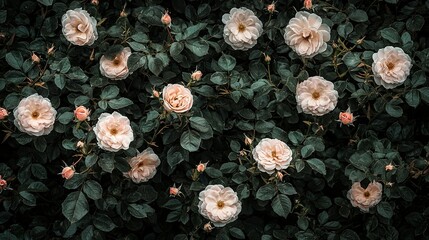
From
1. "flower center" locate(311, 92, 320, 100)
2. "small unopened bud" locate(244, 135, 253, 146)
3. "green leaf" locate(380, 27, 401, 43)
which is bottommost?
"small unopened bud" locate(244, 135, 253, 146)

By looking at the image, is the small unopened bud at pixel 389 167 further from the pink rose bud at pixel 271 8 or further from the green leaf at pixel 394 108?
the pink rose bud at pixel 271 8

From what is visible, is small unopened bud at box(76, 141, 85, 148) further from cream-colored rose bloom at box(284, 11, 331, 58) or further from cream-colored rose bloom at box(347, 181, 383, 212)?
cream-colored rose bloom at box(347, 181, 383, 212)

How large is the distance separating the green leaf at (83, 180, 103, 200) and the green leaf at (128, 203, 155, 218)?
0.13 metres

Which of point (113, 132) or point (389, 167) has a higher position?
point (113, 132)

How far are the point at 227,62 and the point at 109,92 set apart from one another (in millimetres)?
384

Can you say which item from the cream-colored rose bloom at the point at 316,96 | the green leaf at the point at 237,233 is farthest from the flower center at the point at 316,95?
the green leaf at the point at 237,233

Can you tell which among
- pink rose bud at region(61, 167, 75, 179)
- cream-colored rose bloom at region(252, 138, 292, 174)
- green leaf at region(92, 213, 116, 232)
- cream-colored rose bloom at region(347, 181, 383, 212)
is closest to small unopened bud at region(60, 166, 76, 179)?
pink rose bud at region(61, 167, 75, 179)

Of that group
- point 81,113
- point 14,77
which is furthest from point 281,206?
point 14,77

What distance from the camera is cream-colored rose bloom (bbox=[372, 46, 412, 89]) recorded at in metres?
2.03

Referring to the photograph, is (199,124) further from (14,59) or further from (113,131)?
(14,59)

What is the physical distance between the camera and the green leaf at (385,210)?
6.81 ft

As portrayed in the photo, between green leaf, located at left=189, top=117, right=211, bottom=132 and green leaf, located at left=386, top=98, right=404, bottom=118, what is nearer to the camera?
green leaf, located at left=189, top=117, right=211, bottom=132

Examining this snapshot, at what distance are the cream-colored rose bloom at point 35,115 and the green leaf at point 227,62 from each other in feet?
1.77

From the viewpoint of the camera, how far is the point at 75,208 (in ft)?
6.40
